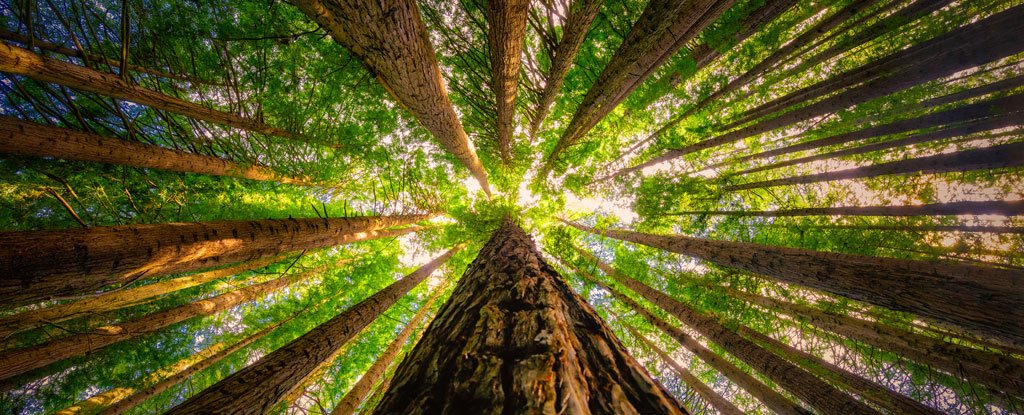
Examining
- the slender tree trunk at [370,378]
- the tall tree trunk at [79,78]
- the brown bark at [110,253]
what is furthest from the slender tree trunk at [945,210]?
the tall tree trunk at [79,78]

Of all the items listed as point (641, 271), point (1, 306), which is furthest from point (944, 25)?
point (1, 306)

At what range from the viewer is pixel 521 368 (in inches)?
36.9

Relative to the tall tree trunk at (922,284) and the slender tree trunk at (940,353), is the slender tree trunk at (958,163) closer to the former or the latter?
the tall tree trunk at (922,284)

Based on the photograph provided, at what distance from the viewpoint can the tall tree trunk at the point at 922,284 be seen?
218 cm

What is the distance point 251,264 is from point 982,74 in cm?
1403

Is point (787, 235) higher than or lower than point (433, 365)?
lower

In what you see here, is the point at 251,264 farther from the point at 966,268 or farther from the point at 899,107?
the point at 899,107

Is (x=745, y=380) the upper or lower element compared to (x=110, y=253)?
lower

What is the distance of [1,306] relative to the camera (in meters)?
1.71

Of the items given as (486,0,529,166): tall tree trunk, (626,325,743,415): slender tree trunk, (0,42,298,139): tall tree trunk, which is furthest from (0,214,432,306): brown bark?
(626,325,743,415): slender tree trunk

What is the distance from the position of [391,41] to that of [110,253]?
2.04 m

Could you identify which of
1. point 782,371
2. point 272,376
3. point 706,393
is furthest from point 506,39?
point 706,393

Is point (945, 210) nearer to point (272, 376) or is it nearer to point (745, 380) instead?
point (745, 380)

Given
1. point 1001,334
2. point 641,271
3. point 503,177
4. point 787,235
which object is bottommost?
point 641,271
